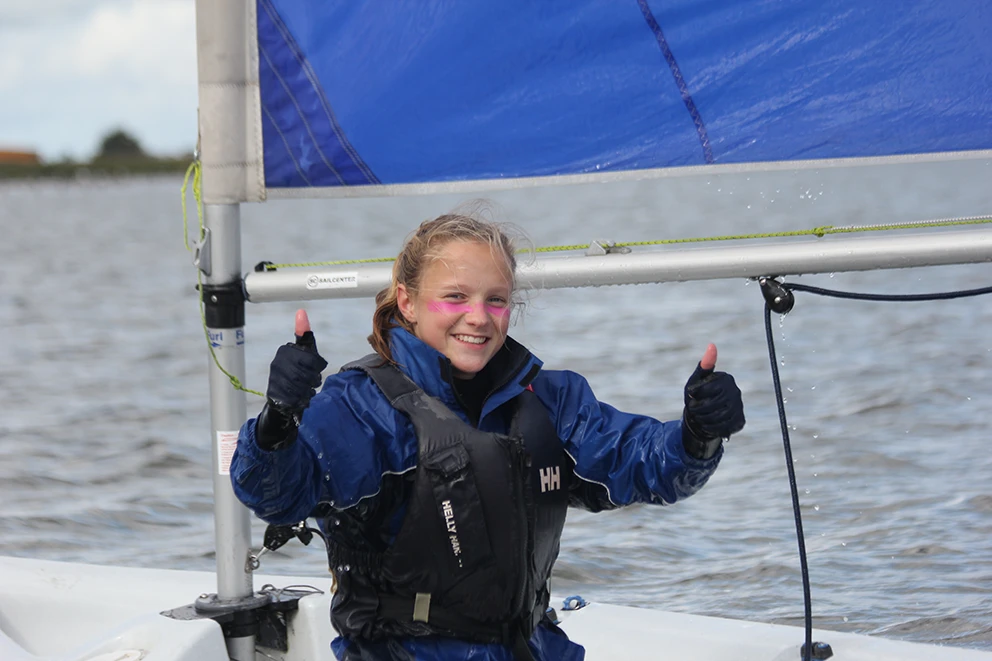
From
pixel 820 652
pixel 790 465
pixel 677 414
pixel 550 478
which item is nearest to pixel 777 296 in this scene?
pixel 790 465

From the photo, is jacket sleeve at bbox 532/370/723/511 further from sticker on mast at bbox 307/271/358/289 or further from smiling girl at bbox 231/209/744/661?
sticker on mast at bbox 307/271/358/289

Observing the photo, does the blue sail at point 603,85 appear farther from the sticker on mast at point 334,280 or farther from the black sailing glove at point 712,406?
the black sailing glove at point 712,406

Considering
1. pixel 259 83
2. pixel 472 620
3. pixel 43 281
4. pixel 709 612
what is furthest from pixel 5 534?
pixel 43 281

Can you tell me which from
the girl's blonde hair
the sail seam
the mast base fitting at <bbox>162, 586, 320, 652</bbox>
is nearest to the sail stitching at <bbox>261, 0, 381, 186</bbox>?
the girl's blonde hair

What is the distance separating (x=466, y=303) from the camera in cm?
206

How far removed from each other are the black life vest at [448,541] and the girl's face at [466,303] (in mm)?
90

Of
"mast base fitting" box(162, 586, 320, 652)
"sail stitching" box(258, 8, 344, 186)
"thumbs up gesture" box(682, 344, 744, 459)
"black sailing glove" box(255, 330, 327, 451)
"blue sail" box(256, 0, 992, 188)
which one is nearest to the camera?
"black sailing glove" box(255, 330, 327, 451)

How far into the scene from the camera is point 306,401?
1.77m

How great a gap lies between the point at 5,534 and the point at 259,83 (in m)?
3.67

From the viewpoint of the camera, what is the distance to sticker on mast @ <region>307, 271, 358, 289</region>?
2383 mm

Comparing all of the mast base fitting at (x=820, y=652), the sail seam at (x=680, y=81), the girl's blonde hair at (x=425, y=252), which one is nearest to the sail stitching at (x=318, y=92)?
the girl's blonde hair at (x=425, y=252)

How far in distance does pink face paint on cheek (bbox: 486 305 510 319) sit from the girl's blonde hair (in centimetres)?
4

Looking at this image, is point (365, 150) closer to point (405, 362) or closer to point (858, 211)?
point (405, 362)

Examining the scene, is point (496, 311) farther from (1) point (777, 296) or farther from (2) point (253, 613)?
(2) point (253, 613)
